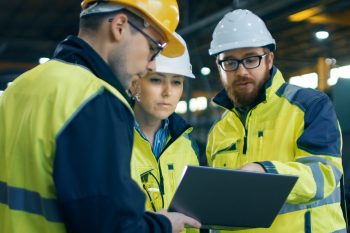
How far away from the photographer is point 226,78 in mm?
2895

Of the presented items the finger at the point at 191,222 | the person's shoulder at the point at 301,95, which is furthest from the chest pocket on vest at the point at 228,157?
the finger at the point at 191,222

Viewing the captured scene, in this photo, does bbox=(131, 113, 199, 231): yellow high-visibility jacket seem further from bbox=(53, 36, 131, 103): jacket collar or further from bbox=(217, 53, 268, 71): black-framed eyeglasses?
bbox=(53, 36, 131, 103): jacket collar

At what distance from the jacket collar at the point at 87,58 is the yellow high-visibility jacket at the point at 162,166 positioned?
3.18 ft

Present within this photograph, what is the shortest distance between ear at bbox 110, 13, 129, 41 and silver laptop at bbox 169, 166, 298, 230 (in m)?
0.56

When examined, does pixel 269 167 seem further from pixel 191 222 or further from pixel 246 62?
pixel 246 62

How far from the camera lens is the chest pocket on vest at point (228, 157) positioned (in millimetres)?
2775

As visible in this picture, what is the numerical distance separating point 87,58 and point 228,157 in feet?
4.59

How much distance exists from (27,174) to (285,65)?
53.6ft

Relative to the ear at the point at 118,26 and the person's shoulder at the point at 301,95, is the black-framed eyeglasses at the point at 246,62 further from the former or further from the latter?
the ear at the point at 118,26

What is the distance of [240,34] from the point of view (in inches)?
112

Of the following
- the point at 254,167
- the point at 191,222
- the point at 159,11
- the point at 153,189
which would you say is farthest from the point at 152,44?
the point at 153,189

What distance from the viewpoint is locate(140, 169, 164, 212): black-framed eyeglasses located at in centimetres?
258

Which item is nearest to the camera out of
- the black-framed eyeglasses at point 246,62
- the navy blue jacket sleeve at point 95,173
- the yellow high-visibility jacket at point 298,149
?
the navy blue jacket sleeve at point 95,173

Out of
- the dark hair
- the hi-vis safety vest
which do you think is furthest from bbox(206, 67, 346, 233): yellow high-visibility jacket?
the hi-vis safety vest
